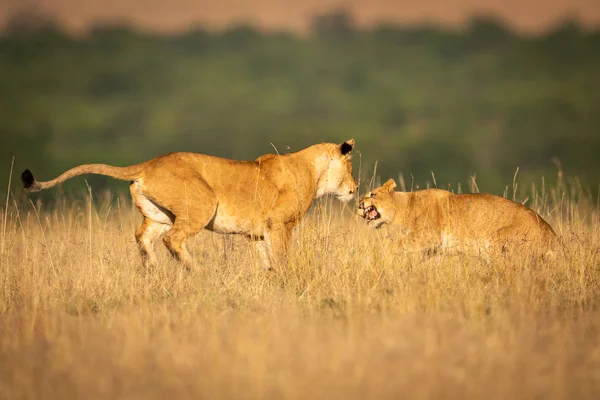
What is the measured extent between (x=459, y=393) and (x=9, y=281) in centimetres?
439

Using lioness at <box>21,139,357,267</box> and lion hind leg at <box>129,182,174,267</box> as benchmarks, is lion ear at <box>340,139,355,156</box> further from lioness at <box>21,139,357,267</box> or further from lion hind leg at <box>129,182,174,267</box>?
lion hind leg at <box>129,182,174,267</box>

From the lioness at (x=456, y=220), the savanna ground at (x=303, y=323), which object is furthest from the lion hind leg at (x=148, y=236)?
the lioness at (x=456, y=220)

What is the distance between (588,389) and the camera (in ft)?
17.4

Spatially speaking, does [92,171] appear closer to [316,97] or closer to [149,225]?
[149,225]

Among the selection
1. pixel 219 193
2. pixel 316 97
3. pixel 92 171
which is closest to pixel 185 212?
pixel 219 193

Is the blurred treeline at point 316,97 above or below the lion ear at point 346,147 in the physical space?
above

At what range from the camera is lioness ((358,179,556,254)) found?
9102mm

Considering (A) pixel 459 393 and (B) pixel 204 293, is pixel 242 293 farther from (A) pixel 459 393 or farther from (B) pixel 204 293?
(A) pixel 459 393

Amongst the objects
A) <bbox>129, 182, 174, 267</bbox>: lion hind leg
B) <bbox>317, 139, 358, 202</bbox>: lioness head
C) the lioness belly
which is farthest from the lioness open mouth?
<bbox>129, 182, 174, 267</bbox>: lion hind leg

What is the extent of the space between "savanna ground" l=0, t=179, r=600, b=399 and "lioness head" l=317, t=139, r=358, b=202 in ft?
0.96

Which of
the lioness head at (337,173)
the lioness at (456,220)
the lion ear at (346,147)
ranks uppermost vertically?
the lion ear at (346,147)

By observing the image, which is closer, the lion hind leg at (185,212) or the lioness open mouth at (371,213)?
the lion hind leg at (185,212)

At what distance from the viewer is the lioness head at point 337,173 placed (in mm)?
10100

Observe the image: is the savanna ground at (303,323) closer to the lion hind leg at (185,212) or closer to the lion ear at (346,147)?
the lion hind leg at (185,212)
